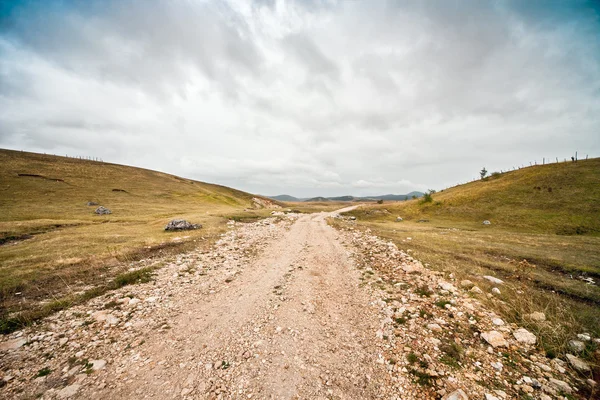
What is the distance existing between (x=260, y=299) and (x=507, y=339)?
889 centimetres

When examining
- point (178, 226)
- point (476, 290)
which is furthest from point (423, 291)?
point (178, 226)

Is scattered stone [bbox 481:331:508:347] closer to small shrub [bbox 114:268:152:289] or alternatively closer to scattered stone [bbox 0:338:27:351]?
scattered stone [bbox 0:338:27:351]

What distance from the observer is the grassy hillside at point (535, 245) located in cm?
856

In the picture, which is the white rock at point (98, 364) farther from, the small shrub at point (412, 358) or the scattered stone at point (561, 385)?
the scattered stone at point (561, 385)

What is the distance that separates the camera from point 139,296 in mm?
9867

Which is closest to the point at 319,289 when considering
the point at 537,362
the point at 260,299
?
the point at 260,299

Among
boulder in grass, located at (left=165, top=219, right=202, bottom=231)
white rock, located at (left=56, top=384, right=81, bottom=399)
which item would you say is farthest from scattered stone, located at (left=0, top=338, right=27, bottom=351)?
boulder in grass, located at (left=165, top=219, right=202, bottom=231)

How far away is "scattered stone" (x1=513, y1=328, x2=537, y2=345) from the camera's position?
6594mm

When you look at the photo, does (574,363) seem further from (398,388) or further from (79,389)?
(79,389)

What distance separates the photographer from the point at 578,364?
5.52 metres

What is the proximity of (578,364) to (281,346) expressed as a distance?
789cm

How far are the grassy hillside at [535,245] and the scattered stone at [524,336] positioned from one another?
0.87 feet

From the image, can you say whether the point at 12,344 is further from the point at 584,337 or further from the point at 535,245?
the point at 535,245

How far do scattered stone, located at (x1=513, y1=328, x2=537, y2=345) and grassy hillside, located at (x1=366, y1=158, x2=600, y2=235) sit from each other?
143 feet
